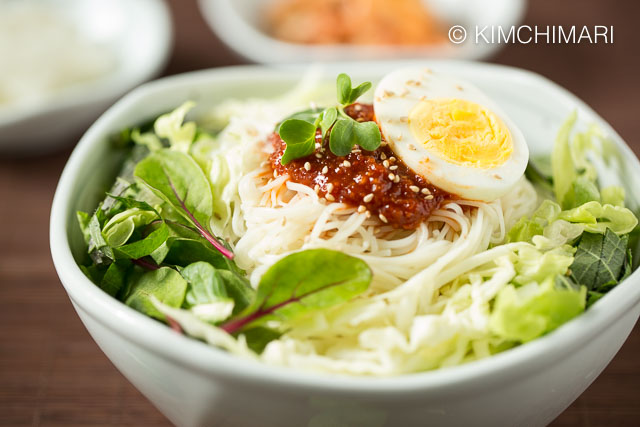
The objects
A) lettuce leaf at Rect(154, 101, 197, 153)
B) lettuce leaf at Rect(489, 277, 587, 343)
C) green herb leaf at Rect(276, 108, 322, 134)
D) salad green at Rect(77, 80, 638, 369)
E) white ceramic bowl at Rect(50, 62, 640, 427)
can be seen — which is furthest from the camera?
lettuce leaf at Rect(154, 101, 197, 153)

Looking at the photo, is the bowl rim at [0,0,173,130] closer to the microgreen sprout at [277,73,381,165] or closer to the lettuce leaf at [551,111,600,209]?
the microgreen sprout at [277,73,381,165]

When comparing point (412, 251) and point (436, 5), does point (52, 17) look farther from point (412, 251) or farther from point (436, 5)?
point (412, 251)

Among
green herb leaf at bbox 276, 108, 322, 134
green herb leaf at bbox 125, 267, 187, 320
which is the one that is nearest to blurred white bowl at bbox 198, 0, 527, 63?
green herb leaf at bbox 276, 108, 322, 134

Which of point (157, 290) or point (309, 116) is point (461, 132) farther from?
point (157, 290)

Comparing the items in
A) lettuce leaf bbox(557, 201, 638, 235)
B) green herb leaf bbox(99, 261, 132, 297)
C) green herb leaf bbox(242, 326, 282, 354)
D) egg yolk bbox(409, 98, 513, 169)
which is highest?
egg yolk bbox(409, 98, 513, 169)

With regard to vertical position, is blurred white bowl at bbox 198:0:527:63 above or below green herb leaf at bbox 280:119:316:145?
below
